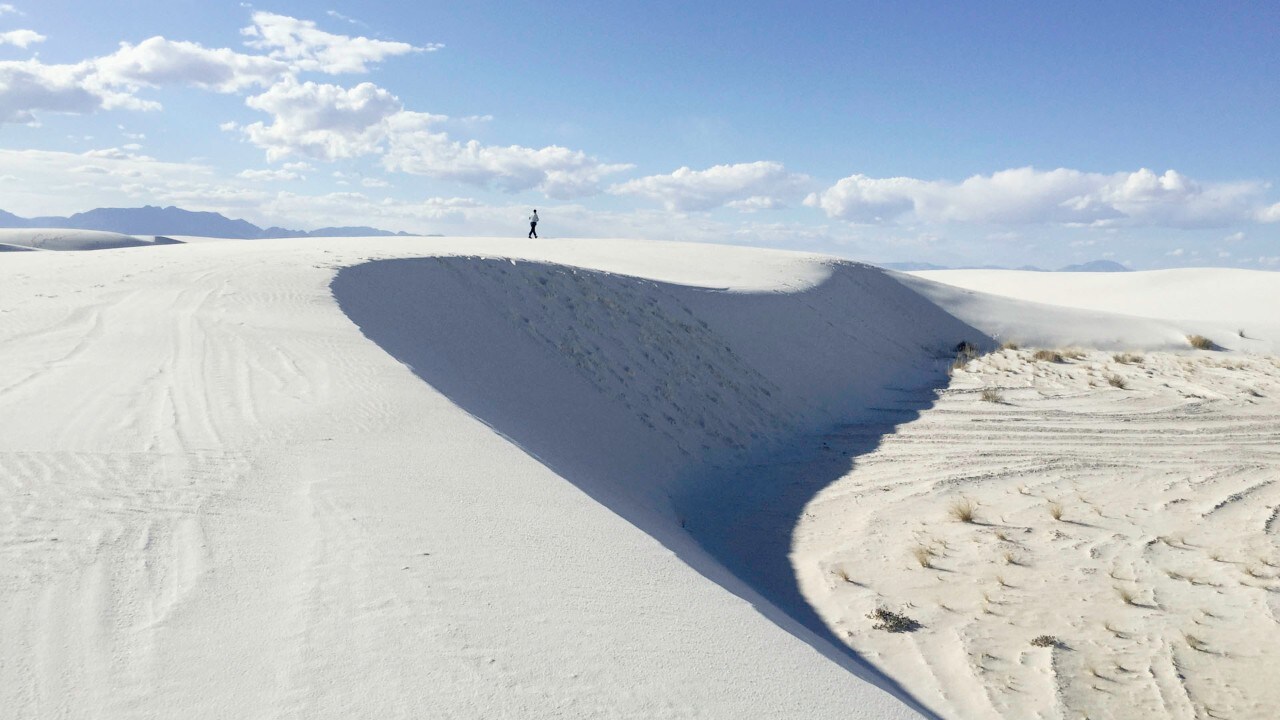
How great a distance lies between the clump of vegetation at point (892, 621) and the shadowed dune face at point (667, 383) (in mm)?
378

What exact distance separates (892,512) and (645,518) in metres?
2.41

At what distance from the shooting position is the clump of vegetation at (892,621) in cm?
504

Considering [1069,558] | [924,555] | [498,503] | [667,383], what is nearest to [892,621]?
[924,555]

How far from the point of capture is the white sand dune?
8.50ft

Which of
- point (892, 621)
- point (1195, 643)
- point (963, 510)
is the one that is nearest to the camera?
point (1195, 643)

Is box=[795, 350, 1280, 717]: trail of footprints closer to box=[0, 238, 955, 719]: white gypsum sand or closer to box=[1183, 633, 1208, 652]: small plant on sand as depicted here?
box=[1183, 633, 1208, 652]: small plant on sand

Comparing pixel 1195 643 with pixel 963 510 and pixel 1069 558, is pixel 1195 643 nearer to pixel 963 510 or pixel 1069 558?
pixel 1069 558

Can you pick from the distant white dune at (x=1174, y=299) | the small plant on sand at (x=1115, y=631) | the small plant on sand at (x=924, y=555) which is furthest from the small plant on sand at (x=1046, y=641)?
the distant white dune at (x=1174, y=299)

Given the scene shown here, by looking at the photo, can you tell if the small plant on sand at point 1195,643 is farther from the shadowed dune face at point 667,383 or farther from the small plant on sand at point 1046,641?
the shadowed dune face at point 667,383

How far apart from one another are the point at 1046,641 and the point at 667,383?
258 inches

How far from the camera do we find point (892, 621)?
5137 millimetres

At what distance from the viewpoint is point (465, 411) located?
249 inches

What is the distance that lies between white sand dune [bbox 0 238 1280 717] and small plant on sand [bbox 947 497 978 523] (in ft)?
0.60

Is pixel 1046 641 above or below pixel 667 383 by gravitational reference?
below
